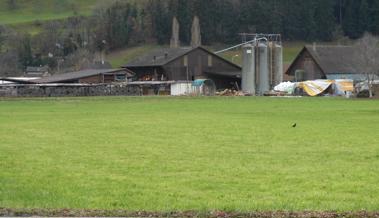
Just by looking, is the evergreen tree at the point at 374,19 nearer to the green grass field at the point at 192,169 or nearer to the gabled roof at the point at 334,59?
the gabled roof at the point at 334,59

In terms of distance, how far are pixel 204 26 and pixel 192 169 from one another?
144 metres

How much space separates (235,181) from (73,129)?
18491 mm

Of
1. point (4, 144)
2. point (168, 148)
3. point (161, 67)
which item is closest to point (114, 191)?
point (168, 148)

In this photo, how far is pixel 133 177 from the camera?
16078mm

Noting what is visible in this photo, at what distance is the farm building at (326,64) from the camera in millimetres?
105000

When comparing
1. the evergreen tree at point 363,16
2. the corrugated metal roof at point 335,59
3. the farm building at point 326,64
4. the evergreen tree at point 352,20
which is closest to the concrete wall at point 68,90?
the farm building at point 326,64

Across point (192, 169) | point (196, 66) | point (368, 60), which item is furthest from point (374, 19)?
point (192, 169)

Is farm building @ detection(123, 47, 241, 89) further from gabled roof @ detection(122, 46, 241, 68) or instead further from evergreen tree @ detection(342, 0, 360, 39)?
evergreen tree @ detection(342, 0, 360, 39)

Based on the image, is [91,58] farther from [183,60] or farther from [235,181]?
[235,181]

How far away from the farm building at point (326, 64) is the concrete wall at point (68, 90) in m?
24.7

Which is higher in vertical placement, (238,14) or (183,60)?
(238,14)

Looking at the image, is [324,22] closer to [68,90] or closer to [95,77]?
[95,77]

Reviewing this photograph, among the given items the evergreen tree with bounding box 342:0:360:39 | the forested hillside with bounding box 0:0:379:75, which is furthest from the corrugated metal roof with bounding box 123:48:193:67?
the evergreen tree with bounding box 342:0:360:39

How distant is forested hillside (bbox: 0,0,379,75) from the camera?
6235 inches
